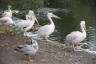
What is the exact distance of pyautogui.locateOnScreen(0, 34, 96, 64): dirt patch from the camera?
9031 mm

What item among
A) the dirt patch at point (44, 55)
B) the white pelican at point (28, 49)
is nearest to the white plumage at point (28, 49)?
the white pelican at point (28, 49)

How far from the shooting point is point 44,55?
9734 millimetres

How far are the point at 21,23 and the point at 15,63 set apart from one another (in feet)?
14.1

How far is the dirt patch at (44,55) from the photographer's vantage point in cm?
903

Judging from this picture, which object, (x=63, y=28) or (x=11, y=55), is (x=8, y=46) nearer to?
(x=11, y=55)

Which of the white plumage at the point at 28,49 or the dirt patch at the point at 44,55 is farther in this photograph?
the dirt patch at the point at 44,55

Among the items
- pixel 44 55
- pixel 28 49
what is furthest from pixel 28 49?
pixel 44 55

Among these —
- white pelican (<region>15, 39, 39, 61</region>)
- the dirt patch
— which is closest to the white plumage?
white pelican (<region>15, 39, 39, 61</region>)

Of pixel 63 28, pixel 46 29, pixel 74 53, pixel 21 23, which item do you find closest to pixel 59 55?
pixel 74 53

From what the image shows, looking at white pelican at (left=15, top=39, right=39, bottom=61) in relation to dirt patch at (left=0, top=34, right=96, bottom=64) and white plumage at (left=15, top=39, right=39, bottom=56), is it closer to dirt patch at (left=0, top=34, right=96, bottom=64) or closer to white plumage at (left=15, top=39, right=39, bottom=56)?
white plumage at (left=15, top=39, right=39, bottom=56)

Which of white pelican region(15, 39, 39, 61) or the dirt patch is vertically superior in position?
white pelican region(15, 39, 39, 61)

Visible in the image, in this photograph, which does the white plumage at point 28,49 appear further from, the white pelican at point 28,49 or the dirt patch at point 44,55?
the dirt patch at point 44,55

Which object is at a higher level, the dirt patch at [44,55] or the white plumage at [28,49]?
the white plumage at [28,49]

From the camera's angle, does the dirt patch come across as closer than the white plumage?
No
